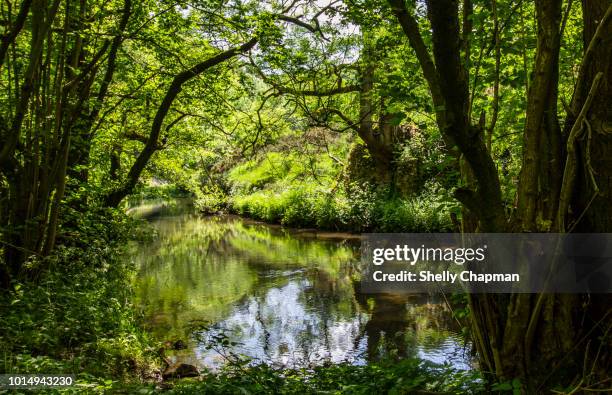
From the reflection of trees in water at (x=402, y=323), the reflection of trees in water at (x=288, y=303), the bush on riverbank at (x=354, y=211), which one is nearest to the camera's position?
the reflection of trees in water at (x=402, y=323)

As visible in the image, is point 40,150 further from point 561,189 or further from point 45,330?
point 561,189

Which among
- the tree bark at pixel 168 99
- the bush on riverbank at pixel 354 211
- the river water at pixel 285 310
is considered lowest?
the river water at pixel 285 310

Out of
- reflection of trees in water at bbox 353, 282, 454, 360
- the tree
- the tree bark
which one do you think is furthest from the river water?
the tree bark

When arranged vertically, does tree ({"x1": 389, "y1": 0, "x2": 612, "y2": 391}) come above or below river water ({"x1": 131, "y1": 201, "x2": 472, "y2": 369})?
above

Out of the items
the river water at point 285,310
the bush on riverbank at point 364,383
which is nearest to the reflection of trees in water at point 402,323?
the river water at point 285,310

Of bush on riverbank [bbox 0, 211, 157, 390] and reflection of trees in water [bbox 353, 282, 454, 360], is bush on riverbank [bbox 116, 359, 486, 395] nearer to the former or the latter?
bush on riverbank [bbox 0, 211, 157, 390]

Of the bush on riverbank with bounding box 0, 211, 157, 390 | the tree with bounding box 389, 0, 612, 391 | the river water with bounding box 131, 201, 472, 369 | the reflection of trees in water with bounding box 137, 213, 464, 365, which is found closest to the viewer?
the tree with bounding box 389, 0, 612, 391

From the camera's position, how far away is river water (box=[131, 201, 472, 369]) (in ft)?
24.8

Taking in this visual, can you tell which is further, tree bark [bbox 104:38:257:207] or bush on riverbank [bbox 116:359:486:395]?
tree bark [bbox 104:38:257:207]

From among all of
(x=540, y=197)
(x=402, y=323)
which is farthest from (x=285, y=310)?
(x=540, y=197)

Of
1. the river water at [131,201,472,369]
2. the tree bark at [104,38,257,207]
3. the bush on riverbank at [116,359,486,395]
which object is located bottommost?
the river water at [131,201,472,369]

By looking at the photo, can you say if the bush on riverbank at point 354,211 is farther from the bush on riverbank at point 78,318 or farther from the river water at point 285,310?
the bush on riverbank at point 78,318

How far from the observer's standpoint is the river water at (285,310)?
24.8ft

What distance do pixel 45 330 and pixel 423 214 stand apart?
12.9m
